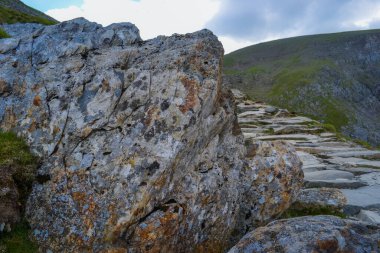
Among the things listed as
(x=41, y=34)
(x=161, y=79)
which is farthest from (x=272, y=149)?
(x=41, y=34)

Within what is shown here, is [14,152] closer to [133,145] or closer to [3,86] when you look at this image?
[3,86]

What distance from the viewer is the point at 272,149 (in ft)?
42.9

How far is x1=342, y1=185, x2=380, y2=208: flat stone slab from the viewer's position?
46.3 feet

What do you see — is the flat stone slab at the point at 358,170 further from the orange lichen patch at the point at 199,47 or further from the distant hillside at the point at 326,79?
the distant hillside at the point at 326,79

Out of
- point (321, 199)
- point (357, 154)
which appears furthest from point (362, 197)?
point (357, 154)

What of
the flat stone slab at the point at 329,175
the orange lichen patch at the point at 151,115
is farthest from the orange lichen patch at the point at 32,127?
the flat stone slab at the point at 329,175

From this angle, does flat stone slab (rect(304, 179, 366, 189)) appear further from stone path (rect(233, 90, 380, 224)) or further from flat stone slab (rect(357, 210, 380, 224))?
flat stone slab (rect(357, 210, 380, 224))

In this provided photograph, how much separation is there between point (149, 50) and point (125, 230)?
5.66m

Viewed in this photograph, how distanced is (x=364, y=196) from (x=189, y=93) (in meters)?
9.27

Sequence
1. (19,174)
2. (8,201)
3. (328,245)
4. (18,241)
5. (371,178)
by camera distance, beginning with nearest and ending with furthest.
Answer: (328,245), (18,241), (8,201), (19,174), (371,178)

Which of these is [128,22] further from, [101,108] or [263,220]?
[263,220]

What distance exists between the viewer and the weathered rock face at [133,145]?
8859 mm

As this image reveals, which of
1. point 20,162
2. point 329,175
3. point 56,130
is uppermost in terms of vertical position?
point 56,130

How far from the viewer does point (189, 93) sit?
10.2 m
